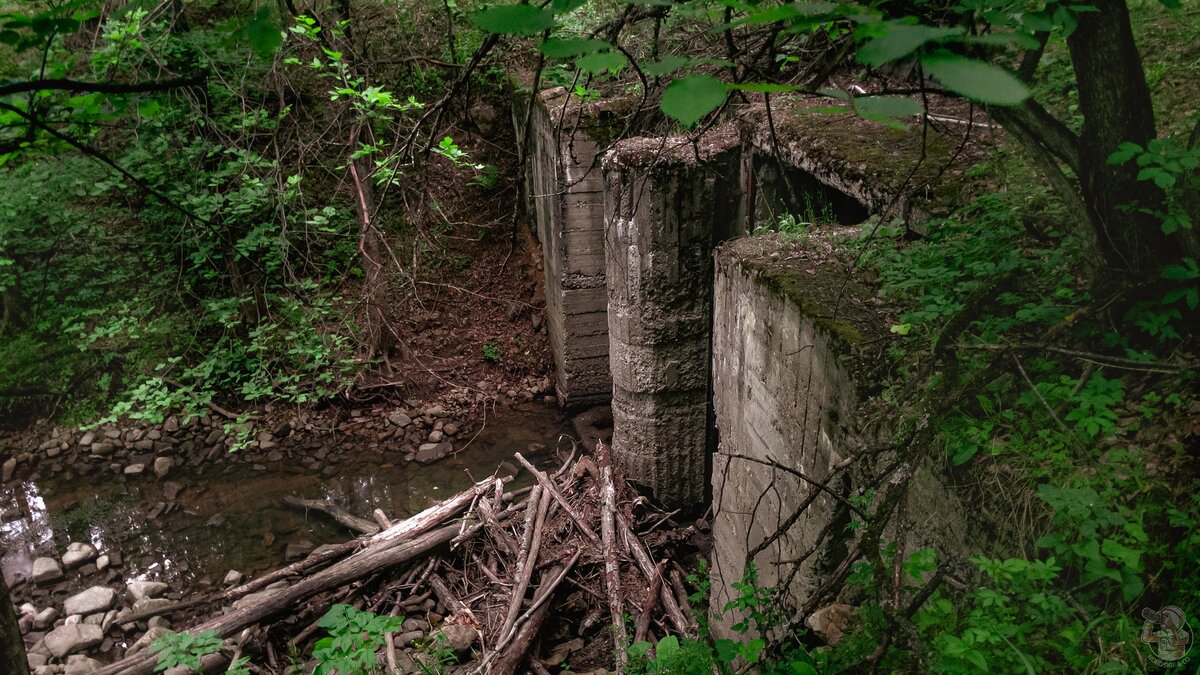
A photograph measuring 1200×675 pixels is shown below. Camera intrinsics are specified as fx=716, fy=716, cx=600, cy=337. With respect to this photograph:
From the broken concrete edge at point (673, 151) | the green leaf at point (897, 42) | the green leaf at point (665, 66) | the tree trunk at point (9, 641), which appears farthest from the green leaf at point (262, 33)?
the broken concrete edge at point (673, 151)

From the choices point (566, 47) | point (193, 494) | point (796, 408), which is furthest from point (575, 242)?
point (566, 47)

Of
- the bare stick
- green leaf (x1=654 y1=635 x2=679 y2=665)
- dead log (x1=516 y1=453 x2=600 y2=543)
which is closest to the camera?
green leaf (x1=654 y1=635 x2=679 y2=665)

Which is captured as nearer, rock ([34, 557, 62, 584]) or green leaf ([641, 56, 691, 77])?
green leaf ([641, 56, 691, 77])

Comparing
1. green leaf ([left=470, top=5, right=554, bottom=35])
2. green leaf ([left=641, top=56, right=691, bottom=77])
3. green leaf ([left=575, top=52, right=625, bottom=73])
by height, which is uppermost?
green leaf ([left=470, top=5, right=554, bottom=35])

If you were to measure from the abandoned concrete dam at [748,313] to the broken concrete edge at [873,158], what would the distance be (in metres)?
0.01

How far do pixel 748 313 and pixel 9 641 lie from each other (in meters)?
3.29

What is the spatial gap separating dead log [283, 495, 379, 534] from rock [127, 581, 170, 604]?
118 cm

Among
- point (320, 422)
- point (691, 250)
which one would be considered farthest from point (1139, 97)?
point (320, 422)

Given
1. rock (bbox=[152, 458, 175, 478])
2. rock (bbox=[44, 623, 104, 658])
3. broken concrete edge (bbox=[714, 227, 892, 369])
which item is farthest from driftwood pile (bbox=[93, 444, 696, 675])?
broken concrete edge (bbox=[714, 227, 892, 369])

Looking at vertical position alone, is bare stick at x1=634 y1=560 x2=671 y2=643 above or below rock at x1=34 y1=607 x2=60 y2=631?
above

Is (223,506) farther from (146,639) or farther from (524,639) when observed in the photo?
(524,639)

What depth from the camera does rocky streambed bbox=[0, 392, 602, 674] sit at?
220 inches

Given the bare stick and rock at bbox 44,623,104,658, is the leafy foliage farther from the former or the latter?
rock at bbox 44,623,104,658

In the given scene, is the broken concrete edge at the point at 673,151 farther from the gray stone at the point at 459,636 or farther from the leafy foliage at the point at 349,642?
the gray stone at the point at 459,636
